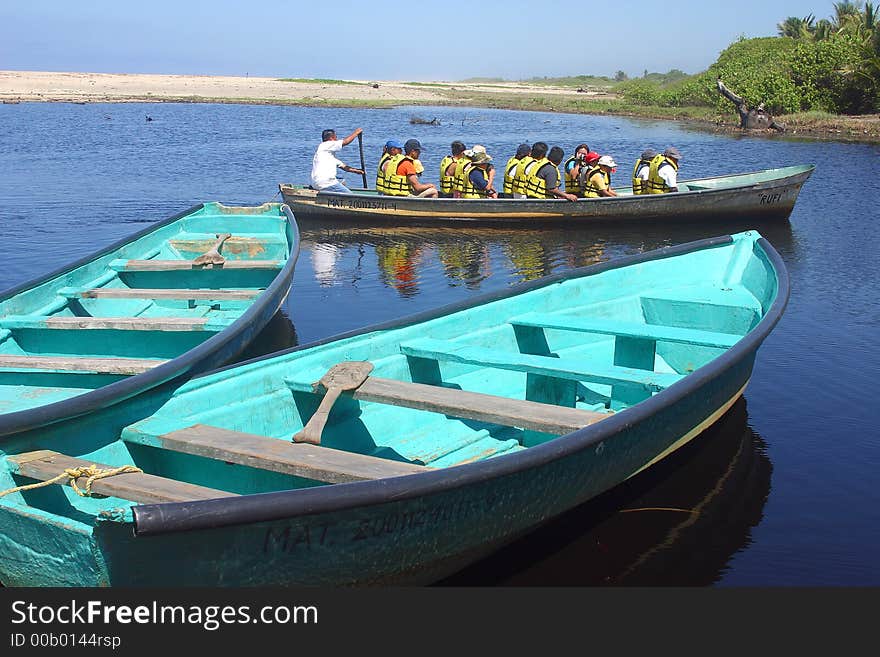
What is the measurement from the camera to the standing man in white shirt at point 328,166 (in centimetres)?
1536

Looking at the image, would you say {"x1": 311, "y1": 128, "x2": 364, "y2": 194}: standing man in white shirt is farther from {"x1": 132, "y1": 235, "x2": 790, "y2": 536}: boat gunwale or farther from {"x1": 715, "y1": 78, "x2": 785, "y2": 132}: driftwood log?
{"x1": 715, "y1": 78, "x2": 785, "y2": 132}: driftwood log

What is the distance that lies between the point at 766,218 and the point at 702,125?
982 inches

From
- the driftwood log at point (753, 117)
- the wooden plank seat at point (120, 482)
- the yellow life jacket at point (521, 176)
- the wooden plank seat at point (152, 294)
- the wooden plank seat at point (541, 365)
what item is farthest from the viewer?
the driftwood log at point (753, 117)

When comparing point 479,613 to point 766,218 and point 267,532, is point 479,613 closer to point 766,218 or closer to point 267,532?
point 267,532

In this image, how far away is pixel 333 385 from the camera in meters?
5.28

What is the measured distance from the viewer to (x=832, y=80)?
37219 millimetres

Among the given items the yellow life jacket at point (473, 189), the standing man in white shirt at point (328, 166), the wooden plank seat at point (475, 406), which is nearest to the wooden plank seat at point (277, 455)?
the wooden plank seat at point (475, 406)

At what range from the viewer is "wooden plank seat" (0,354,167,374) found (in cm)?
602

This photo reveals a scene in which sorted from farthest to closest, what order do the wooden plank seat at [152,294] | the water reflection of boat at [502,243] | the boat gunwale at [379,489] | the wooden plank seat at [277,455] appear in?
the water reflection of boat at [502,243] < the wooden plank seat at [152,294] < the wooden plank seat at [277,455] < the boat gunwale at [379,489]

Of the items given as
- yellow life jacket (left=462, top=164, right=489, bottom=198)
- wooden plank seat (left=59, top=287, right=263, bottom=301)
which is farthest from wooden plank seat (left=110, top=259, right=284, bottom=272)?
yellow life jacket (left=462, top=164, right=489, bottom=198)

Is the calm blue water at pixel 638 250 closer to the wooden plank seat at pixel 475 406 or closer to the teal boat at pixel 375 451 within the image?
the teal boat at pixel 375 451

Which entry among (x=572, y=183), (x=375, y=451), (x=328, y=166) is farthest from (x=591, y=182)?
(x=375, y=451)

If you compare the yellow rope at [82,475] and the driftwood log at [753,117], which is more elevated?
the driftwood log at [753,117]

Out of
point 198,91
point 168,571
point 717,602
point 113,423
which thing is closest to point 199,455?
point 113,423
